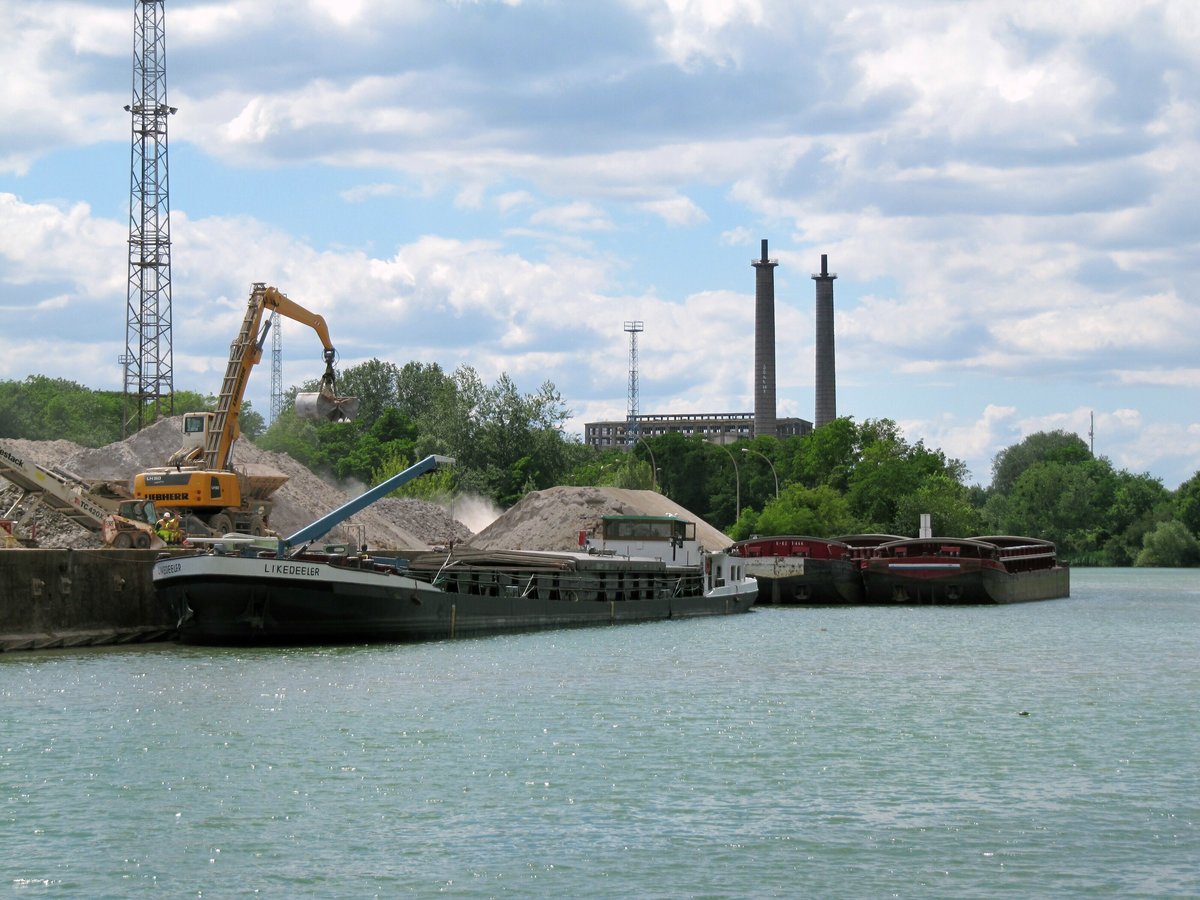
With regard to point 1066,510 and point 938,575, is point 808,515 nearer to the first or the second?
point 938,575

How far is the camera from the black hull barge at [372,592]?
37.5m

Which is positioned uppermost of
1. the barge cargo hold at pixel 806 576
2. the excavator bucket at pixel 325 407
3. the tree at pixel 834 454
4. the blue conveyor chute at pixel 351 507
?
the tree at pixel 834 454

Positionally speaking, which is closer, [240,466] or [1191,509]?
[240,466]

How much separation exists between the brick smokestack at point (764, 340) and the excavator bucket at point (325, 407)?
4545 inches

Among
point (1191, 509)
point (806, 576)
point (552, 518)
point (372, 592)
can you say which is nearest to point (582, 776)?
point (372, 592)

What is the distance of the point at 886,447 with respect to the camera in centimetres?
13338

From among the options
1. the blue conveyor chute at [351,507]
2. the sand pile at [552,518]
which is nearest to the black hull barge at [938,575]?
the sand pile at [552,518]

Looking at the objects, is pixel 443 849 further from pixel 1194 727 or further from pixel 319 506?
pixel 319 506

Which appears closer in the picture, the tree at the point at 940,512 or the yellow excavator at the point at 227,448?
the yellow excavator at the point at 227,448

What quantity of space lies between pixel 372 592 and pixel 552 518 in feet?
166

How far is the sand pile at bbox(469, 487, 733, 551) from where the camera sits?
287 ft

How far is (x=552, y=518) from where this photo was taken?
295ft

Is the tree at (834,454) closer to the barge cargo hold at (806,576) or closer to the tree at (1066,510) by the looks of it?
the tree at (1066,510)

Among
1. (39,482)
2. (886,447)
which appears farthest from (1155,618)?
(886,447)
